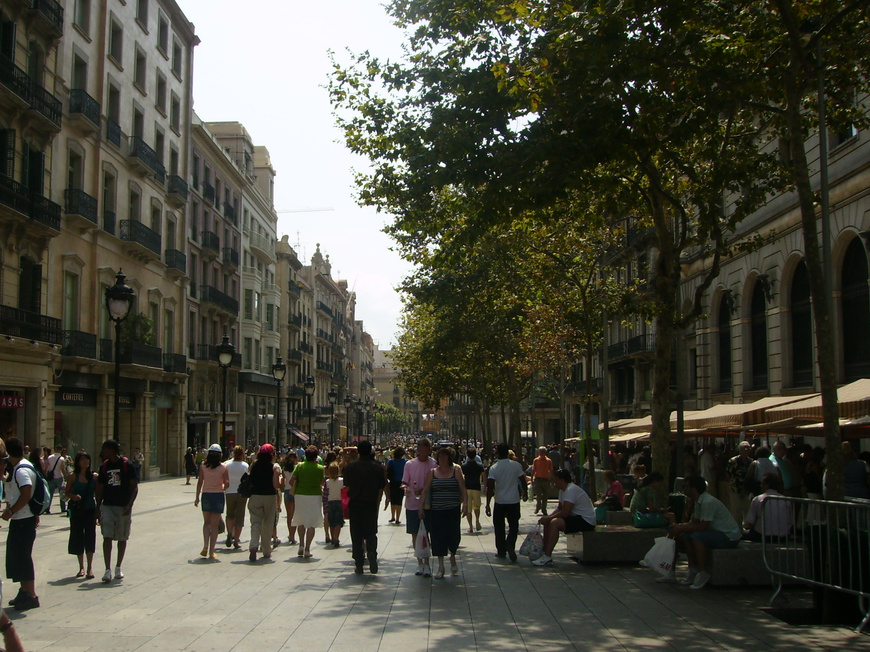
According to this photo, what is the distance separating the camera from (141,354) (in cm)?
3628

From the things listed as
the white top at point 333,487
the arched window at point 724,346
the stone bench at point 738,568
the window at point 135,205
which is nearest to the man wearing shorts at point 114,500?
the white top at point 333,487

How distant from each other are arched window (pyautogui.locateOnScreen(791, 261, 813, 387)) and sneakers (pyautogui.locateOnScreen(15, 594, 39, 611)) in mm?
22278

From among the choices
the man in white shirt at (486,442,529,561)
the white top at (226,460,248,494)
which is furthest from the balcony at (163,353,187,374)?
the man in white shirt at (486,442,529,561)

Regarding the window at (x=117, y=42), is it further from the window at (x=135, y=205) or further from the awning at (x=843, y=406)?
the awning at (x=843, y=406)

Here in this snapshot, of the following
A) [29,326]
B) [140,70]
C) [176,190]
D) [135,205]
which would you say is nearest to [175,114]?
[176,190]

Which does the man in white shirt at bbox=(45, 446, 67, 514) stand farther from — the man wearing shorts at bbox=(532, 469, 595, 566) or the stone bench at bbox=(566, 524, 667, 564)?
the stone bench at bbox=(566, 524, 667, 564)

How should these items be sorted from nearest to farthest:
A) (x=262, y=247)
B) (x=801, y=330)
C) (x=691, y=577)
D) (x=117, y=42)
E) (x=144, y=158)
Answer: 1. (x=691, y=577)
2. (x=801, y=330)
3. (x=117, y=42)
4. (x=144, y=158)
5. (x=262, y=247)

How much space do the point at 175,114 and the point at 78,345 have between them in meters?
15.5

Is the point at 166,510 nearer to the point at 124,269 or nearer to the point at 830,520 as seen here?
the point at 124,269

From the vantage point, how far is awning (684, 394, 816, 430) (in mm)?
18297

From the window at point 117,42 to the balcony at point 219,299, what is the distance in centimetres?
1556

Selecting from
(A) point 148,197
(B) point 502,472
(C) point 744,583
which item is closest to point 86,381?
(A) point 148,197

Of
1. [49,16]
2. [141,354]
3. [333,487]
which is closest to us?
[333,487]

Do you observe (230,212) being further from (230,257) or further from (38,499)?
(38,499)
